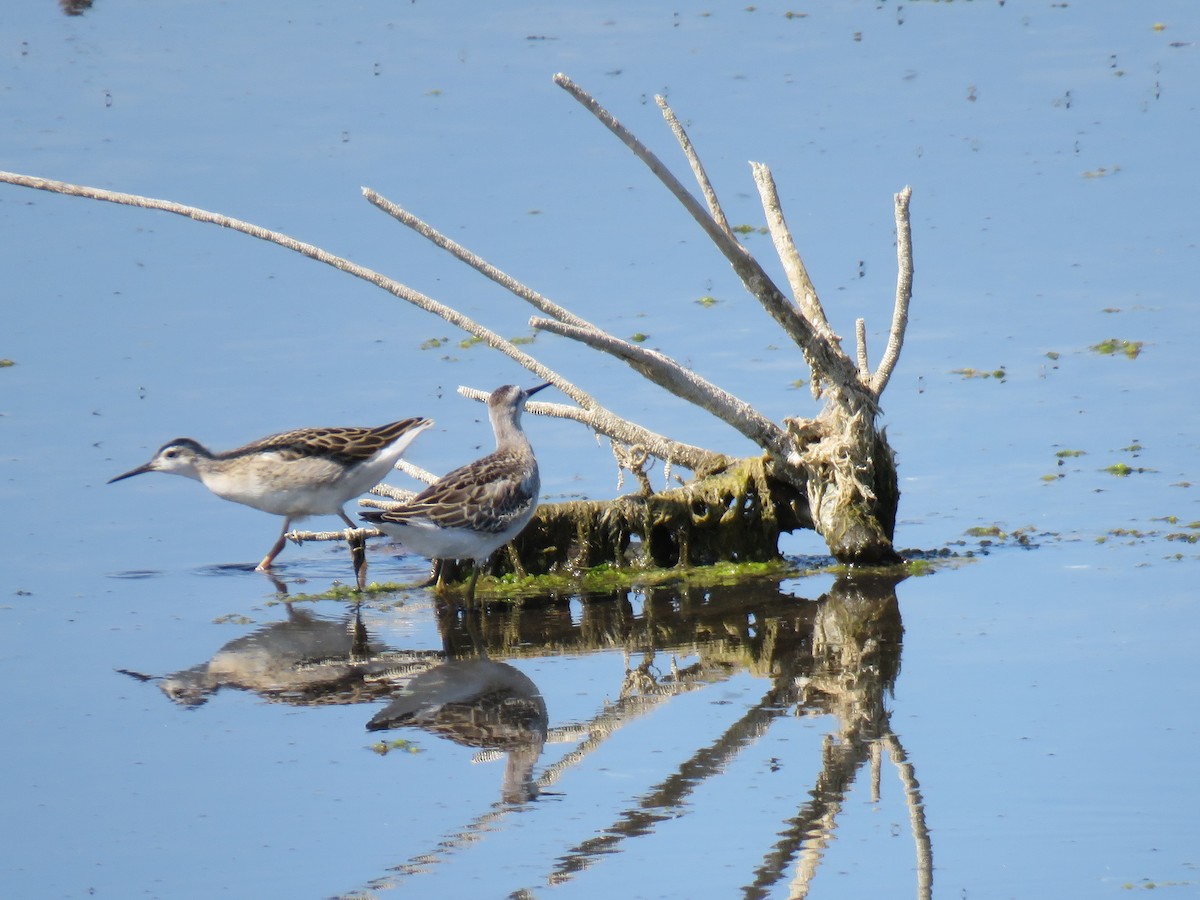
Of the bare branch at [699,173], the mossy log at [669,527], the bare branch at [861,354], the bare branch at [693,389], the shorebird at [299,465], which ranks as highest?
the bare branch at [699,173]

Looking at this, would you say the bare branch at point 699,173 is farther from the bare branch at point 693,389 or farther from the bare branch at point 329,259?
the bare branch at point 329,259

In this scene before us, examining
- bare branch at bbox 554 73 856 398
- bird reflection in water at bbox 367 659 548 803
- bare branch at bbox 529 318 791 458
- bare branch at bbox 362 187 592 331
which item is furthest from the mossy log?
bird reflection in water at bbox 367 659 548 803

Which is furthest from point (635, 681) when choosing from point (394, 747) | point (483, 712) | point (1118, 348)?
point (1118, 348)

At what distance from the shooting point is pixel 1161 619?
972cm

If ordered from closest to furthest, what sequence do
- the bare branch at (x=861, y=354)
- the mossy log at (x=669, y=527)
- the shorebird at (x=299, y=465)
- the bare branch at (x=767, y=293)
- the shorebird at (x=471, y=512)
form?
the bare branch at (x=767, y=293)
the shorebird at (x=471, y=512)
the bare branch at (x=861, y=354)
the mossy log at (x=669, y=527)
the shorebird at (x=299, y=465)

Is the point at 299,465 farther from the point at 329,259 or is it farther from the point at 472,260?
the point at 472,260

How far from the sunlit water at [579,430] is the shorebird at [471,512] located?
0.44m

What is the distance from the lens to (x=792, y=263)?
11500 mm

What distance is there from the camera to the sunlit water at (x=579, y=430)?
7410mm

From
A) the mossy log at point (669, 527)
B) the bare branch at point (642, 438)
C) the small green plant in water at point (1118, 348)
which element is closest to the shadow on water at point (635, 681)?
the mossy log at point (669, 527)

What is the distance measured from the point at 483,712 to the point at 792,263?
3983mm

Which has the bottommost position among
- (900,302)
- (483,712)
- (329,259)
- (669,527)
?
(483,712)

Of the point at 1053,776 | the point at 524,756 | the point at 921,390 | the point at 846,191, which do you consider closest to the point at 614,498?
the point at 921,390

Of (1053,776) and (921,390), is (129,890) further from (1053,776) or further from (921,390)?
(921,390)
